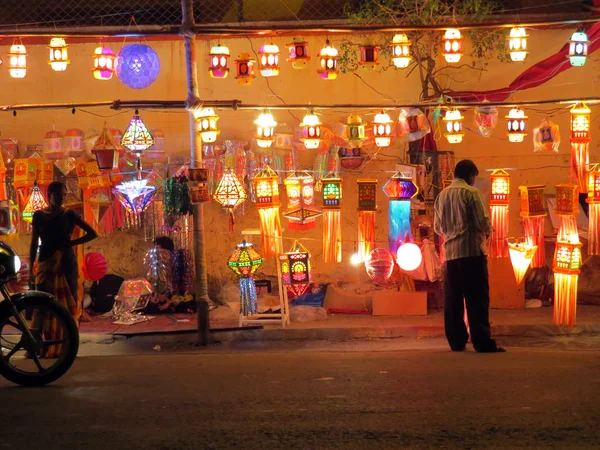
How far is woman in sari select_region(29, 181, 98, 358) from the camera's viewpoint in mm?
8727

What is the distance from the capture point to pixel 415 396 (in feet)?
20.7

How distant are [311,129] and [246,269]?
6.65 feet

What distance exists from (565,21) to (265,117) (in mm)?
3879

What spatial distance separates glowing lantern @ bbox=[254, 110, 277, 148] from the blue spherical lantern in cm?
227

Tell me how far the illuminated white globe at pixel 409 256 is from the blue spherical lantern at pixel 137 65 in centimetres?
444

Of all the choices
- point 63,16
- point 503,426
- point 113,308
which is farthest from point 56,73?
point 503,426

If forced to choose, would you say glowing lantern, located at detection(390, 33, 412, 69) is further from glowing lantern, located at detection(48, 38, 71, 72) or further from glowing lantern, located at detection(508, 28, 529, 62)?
glowing lantern, located at detection(48, 38, 71, 72)

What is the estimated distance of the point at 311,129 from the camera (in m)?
10.8

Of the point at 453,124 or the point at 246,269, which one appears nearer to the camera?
the point at 453,124

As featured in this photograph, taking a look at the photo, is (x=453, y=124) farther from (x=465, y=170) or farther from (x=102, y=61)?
(x=102, y=61)

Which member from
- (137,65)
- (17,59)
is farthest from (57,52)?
(137,65)

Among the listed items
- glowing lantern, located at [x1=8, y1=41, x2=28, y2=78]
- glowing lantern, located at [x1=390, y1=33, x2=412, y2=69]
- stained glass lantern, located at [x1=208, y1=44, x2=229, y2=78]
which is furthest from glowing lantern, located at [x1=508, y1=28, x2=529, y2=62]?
glowing lantern, located at [x1=8, y1=41, x2=28, y2=78]

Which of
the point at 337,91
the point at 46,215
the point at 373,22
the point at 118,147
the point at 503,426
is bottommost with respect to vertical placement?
the point at 503,426

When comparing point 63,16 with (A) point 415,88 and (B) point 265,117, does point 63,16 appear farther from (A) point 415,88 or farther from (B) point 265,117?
(A) point 415,88
